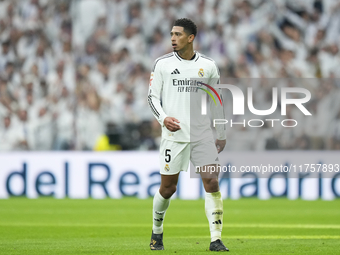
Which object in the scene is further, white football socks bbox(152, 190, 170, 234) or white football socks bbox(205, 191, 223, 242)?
white football socks bbox(152, 190, 170, 234)

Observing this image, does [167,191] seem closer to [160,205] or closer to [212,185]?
[160,205]

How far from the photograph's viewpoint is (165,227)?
843 cm

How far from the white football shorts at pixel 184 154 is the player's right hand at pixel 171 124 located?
0.25m

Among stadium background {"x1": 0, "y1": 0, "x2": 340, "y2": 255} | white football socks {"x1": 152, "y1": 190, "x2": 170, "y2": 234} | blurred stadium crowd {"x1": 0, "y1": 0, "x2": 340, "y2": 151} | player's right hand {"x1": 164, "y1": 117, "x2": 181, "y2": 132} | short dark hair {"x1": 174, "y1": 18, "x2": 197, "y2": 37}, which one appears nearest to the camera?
A: player's right hand {"x1": 164, "y1": 117, "x2": 181, "y2": 132}

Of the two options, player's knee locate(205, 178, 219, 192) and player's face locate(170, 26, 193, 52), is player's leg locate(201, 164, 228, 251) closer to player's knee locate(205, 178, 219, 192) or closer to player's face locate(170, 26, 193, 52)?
player's knee locate(205, 178, 219, 192)

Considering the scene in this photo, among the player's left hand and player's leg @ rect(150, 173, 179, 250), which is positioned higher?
the player's left hand

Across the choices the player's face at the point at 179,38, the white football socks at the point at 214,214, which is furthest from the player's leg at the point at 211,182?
the player's face at the point at 179,38

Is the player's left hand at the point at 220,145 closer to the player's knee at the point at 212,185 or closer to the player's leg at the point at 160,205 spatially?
the player's knee at the point at 212,185

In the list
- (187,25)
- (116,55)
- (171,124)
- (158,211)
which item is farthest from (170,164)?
(116,55)

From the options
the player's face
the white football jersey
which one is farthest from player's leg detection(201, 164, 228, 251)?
the player's face

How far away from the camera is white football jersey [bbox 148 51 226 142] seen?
5.49 metres

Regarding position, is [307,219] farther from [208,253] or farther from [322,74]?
[322,74]

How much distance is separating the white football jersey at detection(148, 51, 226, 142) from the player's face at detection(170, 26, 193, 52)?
124 mm

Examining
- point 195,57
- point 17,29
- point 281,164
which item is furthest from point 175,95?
point 17,29
